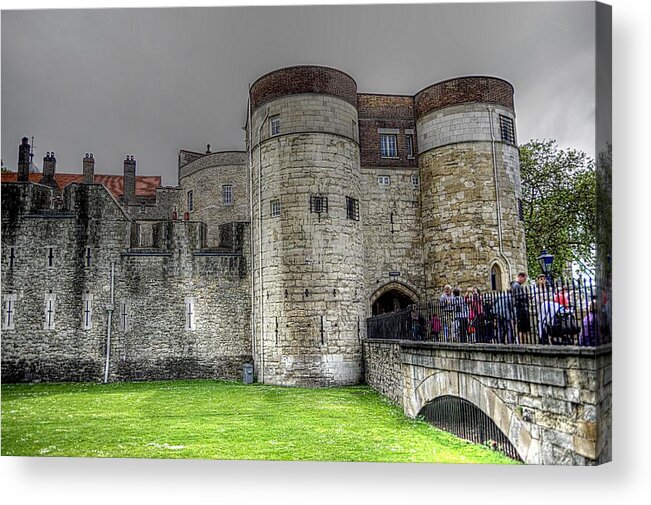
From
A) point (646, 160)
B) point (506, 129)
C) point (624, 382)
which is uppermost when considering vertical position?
point (506, 129)

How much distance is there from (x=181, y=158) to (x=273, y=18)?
405cm

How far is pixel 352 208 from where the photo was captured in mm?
14039

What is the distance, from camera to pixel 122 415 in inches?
365

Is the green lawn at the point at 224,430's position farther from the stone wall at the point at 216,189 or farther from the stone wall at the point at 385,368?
the stone wall at the point at 216,189

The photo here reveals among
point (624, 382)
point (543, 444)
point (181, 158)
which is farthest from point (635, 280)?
point (181, 158)

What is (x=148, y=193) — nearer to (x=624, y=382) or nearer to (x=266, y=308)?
(x=266, y=308)

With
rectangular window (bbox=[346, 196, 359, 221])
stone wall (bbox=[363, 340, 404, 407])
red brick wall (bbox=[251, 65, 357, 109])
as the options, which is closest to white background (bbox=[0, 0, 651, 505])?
stone wall (bbox=[363, 340, 404, 407])

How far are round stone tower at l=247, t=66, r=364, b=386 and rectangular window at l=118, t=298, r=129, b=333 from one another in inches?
114

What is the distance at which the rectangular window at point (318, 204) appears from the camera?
13500mm

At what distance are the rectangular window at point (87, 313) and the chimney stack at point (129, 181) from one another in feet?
7.73

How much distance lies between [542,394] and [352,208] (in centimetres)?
850

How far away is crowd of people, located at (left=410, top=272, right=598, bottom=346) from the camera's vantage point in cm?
623

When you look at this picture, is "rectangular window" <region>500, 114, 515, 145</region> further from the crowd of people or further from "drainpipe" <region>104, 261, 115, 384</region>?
"drainpipe" <region>104, 261, 115, 384</region>

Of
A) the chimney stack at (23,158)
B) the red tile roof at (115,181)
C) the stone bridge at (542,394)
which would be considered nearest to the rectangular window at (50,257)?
the red tile roof at (115,181)
